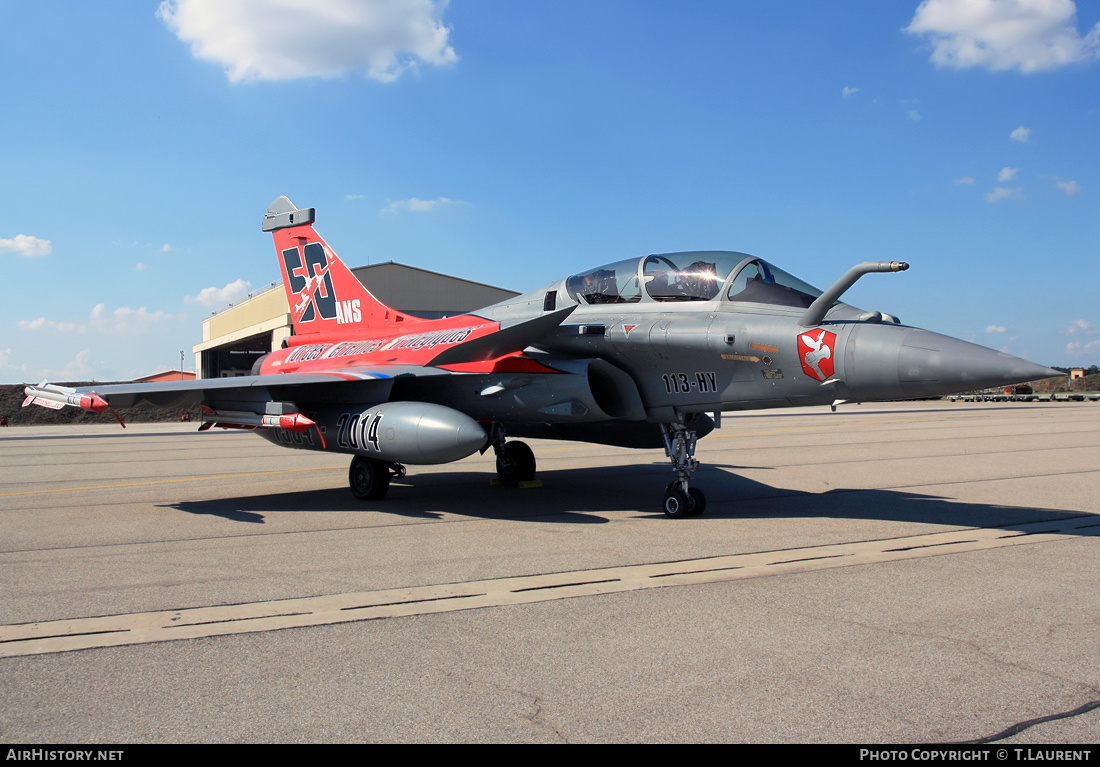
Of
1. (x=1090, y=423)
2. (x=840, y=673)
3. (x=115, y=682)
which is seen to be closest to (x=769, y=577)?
(x=840, y=673)

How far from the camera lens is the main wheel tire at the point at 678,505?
8477mm

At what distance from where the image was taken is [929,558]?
20.9 feet

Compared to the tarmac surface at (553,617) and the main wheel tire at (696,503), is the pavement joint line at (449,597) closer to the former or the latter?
the tarmac surface at (553,617)

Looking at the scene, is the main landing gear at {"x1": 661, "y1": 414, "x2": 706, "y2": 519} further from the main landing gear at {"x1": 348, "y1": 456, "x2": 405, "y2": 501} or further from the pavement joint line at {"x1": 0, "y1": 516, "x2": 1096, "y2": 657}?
the main landing gear at {"x1": 348, "y1": 456, "x2": 405, "y2": 501}

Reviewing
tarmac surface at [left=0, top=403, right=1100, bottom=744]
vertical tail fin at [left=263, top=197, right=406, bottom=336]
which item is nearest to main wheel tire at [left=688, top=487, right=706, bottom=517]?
tarmac surface at [left=0, top=403, right=1100, bottom=744]

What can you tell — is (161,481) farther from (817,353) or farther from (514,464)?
(817,353)

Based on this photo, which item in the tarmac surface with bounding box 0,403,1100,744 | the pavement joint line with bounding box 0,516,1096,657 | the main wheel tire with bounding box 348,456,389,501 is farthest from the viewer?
the main wheel tire with bounding box 348,456,389,501

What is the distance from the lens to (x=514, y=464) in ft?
39.0

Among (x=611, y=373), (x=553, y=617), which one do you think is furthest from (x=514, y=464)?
(x=553, y=617)

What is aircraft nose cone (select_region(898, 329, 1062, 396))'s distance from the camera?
6.17 m

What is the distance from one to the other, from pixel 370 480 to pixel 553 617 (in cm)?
587

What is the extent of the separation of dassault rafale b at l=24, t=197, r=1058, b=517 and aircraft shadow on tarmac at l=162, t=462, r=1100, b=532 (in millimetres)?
612

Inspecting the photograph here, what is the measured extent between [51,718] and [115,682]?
0.44 m
